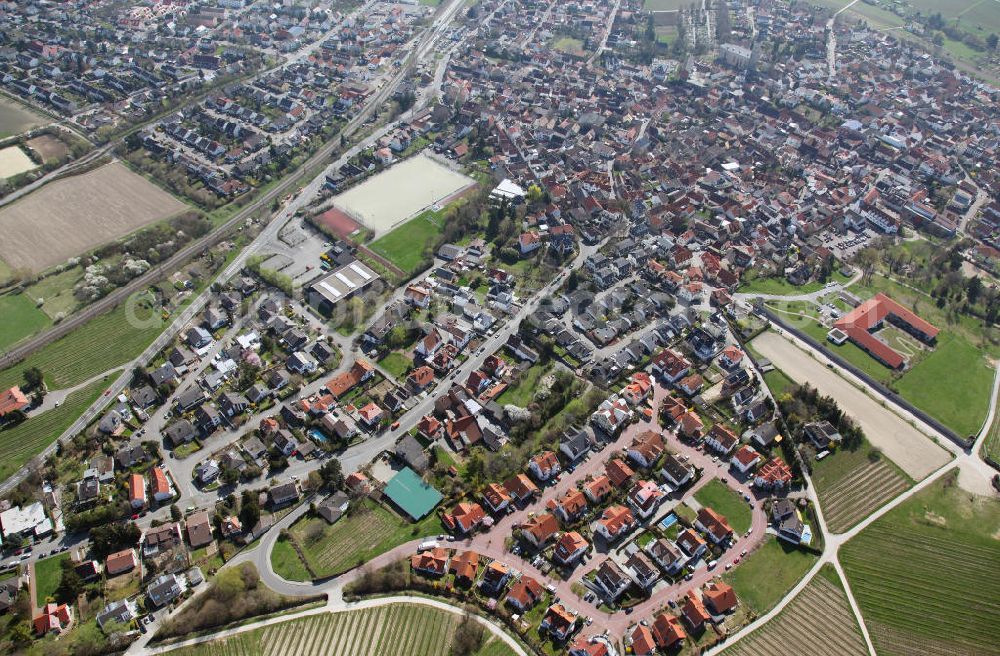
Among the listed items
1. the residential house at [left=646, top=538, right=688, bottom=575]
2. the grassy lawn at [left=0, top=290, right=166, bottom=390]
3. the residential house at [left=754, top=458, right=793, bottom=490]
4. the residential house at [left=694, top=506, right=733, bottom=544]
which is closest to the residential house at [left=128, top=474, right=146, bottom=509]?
the grassy lawn at [left=0, top=290, right=166, bottom=390]

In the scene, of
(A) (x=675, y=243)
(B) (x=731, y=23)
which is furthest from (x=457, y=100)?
(B) (x=731, y=23)

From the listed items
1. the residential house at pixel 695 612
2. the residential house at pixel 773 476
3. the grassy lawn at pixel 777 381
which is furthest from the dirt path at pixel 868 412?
the residential house at pixel 695 612

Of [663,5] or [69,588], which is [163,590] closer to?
[69,588]

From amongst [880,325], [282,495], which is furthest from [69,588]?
[880,325]

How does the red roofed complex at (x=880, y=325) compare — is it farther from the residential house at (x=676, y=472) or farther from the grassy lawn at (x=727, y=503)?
the residential house at (x=676, y=472)

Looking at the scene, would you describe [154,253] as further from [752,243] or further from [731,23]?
[731,23]
